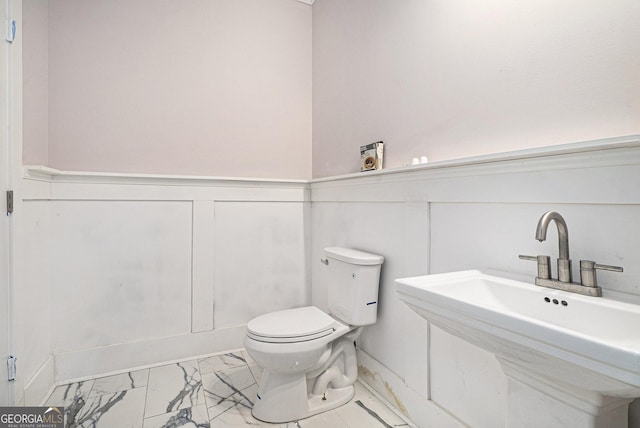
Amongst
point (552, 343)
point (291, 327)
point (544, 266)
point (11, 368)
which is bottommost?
point (11, 368)

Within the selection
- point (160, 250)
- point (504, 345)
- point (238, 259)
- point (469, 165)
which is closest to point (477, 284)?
point (504, 345)

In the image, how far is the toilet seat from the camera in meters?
1.49

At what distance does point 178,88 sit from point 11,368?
68.6 inches

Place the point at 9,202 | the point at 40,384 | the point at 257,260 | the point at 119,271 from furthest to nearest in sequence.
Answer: the point at 257,260 → the point at 119,271 → the point at 40,384 → the point at 9,202

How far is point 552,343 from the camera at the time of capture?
646 mm

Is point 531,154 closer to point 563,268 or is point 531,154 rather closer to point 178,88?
point 563,268

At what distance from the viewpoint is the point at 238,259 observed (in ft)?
7.51

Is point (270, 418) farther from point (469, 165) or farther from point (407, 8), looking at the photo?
point (407, 8)

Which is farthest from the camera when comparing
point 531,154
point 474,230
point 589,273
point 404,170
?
point 404,170

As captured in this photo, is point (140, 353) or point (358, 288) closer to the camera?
point (358, 288)

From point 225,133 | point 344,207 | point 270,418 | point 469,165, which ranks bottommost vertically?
point 270,418

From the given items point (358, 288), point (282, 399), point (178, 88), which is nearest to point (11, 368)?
point (282, 399)

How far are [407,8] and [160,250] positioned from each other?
2.00 metres

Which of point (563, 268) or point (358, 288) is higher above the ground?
point (563, 268)
